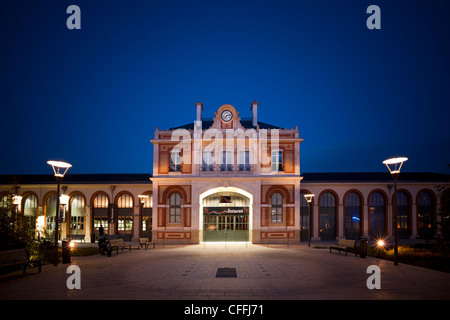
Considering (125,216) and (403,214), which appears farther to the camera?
(125,216)

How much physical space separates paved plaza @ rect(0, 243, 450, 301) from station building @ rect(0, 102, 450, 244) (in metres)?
12.3

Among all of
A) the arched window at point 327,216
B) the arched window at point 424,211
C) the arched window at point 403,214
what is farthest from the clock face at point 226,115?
the arched window at point 424,211

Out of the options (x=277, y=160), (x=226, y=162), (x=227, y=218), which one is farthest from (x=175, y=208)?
(x=277, y=160)

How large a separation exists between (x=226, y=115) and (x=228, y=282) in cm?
1915

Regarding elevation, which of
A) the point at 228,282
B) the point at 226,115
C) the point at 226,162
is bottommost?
the point at 228,282

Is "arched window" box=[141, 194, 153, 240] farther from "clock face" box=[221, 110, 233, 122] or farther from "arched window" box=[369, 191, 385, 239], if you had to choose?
"arched window" box=[369, 191, 385, 239]

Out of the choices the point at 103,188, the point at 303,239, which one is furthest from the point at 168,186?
the point at 303,239

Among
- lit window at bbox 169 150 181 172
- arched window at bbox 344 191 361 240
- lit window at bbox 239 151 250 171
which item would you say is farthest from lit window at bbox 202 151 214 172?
arched window at bbox 344 191 361 240

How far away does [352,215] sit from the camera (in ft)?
101

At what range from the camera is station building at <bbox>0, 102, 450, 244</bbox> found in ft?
88.9

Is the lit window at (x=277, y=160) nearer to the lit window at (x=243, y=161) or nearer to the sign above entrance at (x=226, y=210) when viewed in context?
the lit window at (x=243, y=161)

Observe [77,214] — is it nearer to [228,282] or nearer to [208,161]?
[208,161]

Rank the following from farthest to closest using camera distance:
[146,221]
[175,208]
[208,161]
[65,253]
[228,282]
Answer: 1. [146,221]
2. [175,208]
3. [208,161]
4. [65,253]
5. [228,282]
